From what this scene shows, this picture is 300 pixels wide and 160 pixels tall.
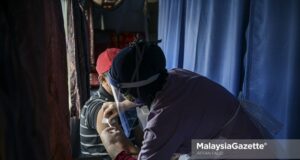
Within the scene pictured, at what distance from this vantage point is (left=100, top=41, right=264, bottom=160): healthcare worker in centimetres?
96

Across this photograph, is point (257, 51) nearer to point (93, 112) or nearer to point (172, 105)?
point (172, 105)

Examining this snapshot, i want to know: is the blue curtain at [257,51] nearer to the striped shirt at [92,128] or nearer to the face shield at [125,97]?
the face shield at [125,97]

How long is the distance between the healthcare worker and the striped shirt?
1.64 feet

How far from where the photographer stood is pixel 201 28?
1.70 m

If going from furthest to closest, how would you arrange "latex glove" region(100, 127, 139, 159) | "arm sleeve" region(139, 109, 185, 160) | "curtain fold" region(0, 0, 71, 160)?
"latex glove" region(100, 127, 139, 159), "arm sleeve" region(139, 109, 185, 160), "curtain fold" region(0, 0, 71, 160)

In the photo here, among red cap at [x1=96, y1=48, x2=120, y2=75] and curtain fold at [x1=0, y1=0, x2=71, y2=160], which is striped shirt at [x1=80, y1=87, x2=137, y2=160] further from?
curtain fold at [x1=0, y1=0, x2=71, y2=160]

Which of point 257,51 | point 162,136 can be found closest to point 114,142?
point 162,136

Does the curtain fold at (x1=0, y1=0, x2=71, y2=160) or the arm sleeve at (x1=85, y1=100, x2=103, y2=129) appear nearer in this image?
the curtain fold at (x1=0, y1=0, x2=71, y2=160)

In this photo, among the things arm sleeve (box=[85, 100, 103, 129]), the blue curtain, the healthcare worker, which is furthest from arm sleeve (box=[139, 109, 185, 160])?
arm sleeve (box=[85, 100, 103, 129])

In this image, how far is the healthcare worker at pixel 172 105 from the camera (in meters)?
0.96

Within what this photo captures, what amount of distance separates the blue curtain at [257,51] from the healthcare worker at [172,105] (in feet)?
0.41

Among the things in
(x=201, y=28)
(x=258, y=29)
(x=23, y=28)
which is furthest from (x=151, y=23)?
(x=23, y=28)

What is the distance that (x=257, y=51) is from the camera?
1.11 metres

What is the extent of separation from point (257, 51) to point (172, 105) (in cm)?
41
